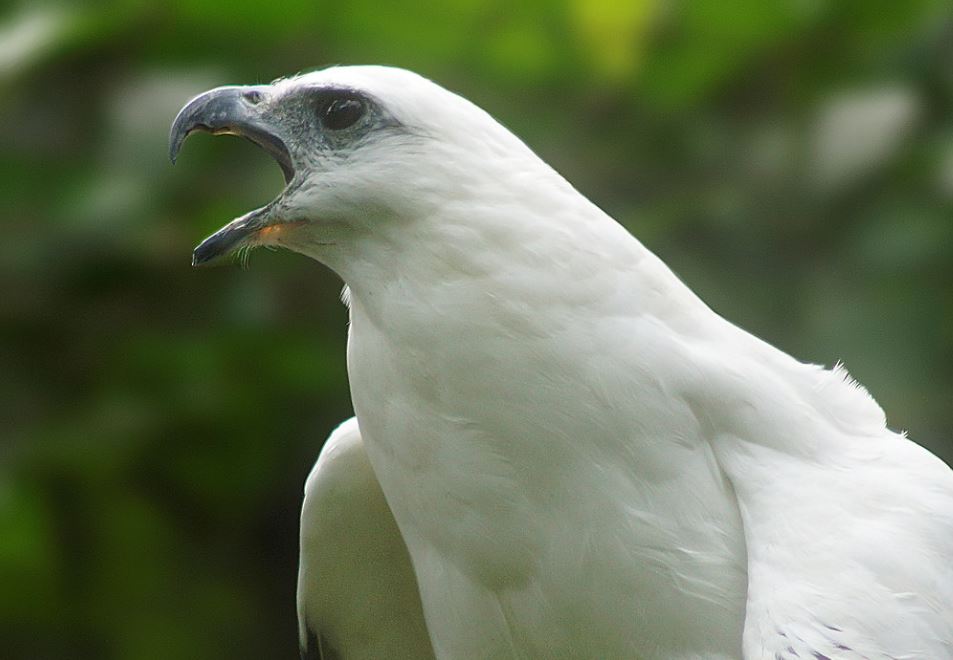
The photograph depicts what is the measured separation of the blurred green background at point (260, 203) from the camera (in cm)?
394

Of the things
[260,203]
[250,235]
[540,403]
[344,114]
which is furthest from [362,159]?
[260,203]

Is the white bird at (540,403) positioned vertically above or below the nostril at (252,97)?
below

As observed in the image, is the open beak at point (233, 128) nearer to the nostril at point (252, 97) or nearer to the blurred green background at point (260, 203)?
the nostril at point (252, 97)

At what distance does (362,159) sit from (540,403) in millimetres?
417

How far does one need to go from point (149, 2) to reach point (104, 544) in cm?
163

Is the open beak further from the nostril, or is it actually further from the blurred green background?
the blurred green background

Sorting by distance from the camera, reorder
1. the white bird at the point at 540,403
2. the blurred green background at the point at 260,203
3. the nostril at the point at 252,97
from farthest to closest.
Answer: the blurred green background at the point at 260,203 < the nostril at the point at 252,97 < the white bird at the point at 540,403

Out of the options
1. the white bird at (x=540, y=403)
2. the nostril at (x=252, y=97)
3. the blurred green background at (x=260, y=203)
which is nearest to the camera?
the white bird at (x=540, y=403)

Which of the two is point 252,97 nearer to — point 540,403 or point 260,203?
point 540,403

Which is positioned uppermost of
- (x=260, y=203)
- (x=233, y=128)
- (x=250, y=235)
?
(x=233, y=128)

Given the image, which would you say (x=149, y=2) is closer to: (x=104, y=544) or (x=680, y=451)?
(x=104, y=544)

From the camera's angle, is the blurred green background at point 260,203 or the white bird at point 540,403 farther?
the blurred green background at point 260,203

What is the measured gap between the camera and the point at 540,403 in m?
1.86

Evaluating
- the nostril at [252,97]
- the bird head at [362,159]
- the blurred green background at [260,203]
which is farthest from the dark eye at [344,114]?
the blurred green background at [260,203]
